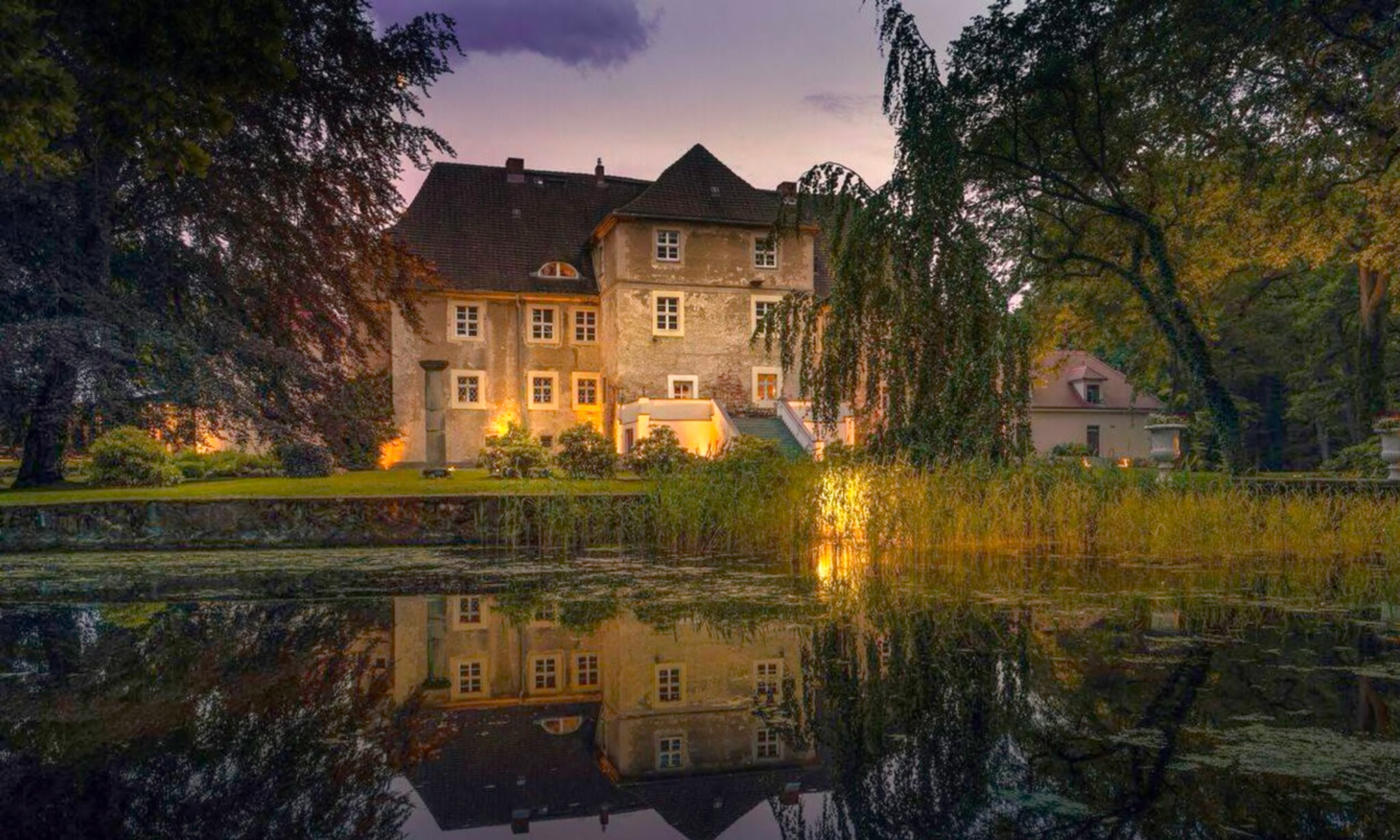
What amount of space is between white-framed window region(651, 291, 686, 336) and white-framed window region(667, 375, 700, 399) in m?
1.46

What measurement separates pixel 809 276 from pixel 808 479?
68.4ft

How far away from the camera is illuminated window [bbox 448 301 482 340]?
29.6 metres

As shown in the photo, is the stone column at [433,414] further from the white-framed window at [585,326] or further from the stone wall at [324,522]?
the stone wall at [324,522]

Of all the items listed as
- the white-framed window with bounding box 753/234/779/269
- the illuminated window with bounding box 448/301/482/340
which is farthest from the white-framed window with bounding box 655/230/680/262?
the illuminated window with bounding box 448/301/482/340

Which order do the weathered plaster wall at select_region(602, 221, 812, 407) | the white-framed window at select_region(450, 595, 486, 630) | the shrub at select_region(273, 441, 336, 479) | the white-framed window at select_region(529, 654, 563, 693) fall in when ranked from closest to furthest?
the white-framed window at select_region(529, 654, 563, 693), the white-framed window at select_region(450, 595, 486, 630), the shrub at select_region(273, 441, 336, 479), the weathered plaster wall at select_region(602, 221, 812, 407)

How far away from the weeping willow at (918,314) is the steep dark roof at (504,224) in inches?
786

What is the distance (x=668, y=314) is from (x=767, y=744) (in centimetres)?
2609

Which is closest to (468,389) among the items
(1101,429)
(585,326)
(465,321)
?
(465,321)

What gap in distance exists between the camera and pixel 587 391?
30.9 metres

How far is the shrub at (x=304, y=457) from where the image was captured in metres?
→ 13.8

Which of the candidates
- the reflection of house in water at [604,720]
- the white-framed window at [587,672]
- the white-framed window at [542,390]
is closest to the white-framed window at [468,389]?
the white-framed window at [542,390]

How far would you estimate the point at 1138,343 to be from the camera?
37.2 m

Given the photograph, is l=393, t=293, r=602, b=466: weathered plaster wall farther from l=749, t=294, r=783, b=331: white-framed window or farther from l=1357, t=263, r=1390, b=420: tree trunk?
l=1357, t=263, r=1390, b=420: tree trunk

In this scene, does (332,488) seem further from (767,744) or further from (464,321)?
(767,744)
